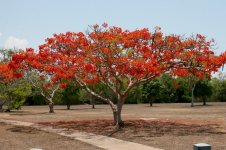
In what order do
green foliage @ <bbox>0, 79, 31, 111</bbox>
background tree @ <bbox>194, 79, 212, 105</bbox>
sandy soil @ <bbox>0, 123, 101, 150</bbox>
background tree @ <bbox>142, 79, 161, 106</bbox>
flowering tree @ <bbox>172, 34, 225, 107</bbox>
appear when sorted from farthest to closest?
background tree @ <bbox>142, 79, 161, 106</bbox> < background tree @ <bbox>194, 79, 212, 105</bbox> < green foliage @ <bbox>0, 79, 31, 111</bbox> < flowering tree @ <bbox>172, 34, 225, 107</bbox> < sandy soil @ <bbox>0, 123, 101, 150</bbox>

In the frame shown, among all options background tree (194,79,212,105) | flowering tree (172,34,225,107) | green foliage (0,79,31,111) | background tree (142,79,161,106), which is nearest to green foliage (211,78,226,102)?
background tree (194,79,212,105)

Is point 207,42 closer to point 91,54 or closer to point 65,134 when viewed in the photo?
point 91,54

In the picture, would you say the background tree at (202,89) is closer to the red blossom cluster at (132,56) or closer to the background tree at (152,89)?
the background tree at (152,89)

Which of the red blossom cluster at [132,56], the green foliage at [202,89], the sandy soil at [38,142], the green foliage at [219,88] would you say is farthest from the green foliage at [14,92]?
the green foliage at [219,88]

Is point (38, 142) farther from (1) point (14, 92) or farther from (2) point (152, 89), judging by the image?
(2) point (152, 89)

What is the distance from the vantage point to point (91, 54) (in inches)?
815

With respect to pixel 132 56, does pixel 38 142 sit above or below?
below

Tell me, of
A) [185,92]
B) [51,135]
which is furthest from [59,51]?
[185,92]

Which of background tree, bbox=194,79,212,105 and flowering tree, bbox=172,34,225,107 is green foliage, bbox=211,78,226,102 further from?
flowering tree, bbox=172,34,225,107

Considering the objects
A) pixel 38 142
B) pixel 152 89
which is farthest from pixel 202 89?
pixel 38 142

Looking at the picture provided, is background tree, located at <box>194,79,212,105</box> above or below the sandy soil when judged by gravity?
above

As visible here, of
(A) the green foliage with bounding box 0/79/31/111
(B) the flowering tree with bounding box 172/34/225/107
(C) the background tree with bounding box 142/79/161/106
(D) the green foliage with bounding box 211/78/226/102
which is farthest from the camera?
(D) the green foliage with bounding box 211/78/226/102

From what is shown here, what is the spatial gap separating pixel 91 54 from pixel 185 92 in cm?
7034

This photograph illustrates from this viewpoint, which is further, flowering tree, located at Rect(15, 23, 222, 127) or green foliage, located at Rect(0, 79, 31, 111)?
green foliage, located at Rect(0, 79, 31, 111)
